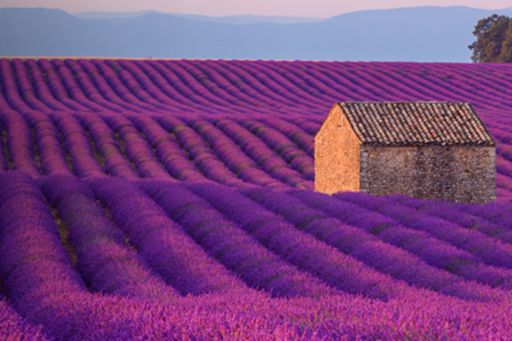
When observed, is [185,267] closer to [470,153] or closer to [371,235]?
[371,235]

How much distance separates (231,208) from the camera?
15.9 meters

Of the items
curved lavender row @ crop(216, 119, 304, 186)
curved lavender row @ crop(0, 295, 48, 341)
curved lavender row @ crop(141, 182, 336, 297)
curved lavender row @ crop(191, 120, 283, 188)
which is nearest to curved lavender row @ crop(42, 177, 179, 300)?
curved lavender row @ crop(141, 182, 336, 297)

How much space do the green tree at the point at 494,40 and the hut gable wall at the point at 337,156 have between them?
43817 millimetres

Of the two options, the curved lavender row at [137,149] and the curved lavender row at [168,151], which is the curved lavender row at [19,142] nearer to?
the curved lavender row at [137,149]

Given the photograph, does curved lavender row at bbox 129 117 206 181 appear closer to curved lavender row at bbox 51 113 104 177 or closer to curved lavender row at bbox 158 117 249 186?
curved lavender row at bbox 158 117 249 186

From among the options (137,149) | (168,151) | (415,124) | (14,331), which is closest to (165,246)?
(14,331)

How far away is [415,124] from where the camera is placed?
77.4 ft

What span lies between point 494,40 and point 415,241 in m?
57.6

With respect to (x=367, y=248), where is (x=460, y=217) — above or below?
below

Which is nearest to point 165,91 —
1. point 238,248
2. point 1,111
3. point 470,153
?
point 1,111

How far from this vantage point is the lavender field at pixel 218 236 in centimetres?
565

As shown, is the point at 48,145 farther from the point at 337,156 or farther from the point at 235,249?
the point at 235,249

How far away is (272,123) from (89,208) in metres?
20.9

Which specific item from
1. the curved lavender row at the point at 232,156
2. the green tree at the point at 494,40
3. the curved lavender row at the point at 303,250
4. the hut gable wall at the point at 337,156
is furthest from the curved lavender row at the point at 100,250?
the green tree at the point at 494,40
